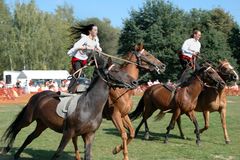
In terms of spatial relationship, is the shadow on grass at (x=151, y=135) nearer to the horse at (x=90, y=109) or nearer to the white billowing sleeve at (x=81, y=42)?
the white billowing sleeve at (x=81, y=42)

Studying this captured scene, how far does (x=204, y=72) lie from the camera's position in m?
13.6

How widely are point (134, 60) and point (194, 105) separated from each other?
2.93 metres

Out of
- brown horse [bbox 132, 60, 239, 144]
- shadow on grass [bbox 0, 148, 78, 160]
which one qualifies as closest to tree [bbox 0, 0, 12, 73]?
brown horse [bbox 132, 60, 239, 144]

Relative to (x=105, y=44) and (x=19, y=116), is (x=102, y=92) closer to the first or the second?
(x=19, y=116)

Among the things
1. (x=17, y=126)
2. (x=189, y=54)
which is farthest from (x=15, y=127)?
(x=189, y=54)

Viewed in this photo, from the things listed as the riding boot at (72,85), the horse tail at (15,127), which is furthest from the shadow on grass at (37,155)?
the riding boot at (72,85)

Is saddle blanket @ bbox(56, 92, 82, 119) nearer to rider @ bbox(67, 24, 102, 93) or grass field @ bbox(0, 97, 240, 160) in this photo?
rider @ bbox(67, 24, 102, 93)

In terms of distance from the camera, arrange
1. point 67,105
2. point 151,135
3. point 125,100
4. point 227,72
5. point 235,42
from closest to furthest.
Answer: point 67,105, point 125,100, point 227,72, point 151,135, point 235,42

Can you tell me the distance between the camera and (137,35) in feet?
185

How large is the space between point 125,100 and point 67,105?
2.51 m

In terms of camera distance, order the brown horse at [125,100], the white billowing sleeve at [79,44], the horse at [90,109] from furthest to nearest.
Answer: the brown horse at [125,100]
the white billowing sleeve at [79,44]
the horse at [90,109]

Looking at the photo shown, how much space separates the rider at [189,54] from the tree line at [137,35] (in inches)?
1499

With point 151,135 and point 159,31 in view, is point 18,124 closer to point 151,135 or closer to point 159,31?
point 151,135

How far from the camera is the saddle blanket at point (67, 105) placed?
8867 millimetres
